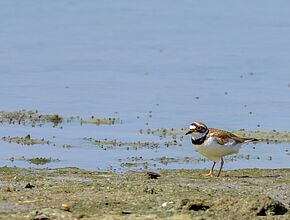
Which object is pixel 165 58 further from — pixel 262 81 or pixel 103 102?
pixel 103 102

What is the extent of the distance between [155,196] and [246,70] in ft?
49.2

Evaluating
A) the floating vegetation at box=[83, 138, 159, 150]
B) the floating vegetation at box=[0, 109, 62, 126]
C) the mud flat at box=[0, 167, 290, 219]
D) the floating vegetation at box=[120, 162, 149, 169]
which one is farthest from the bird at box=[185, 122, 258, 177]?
the floating vegetation at box=[0, 109, 62, 126]

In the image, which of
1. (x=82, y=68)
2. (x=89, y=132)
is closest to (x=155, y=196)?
(x=89, y=132)

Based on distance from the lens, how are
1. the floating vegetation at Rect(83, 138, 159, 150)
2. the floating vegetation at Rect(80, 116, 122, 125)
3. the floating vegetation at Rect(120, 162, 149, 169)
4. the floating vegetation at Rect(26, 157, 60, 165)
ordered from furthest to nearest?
the floating vegetation at Rect(80, 116, 122, 125), the floating vegetation at Rect(83, 138, 159, 150), the floating vegetation at Rect(26, 157, 60, 165), the floating vegetation at Rect(120, 162, 149, 169)

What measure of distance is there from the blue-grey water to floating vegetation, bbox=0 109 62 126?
0.35m

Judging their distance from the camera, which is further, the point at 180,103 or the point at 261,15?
the point at 261,15

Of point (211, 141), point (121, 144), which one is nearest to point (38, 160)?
point (121, 144)

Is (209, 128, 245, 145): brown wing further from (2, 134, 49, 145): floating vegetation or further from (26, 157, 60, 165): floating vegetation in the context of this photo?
(2, 134, 49, 145): floating vegetation

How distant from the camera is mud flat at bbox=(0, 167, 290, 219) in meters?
9.83

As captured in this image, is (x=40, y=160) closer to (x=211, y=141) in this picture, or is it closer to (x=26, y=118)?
(x=211, y=141)

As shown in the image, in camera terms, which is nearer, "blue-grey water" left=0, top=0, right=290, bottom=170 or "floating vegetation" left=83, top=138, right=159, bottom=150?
"floating vegetation" left=83, top=138, right=159, bottom=150

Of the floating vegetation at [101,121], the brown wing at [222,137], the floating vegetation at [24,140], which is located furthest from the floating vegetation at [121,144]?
the brown wing at [222,137]

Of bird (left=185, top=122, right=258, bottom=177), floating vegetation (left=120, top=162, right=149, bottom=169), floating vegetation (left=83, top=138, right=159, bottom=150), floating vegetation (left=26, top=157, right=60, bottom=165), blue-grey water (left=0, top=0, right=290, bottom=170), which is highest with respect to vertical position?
blue-grey water (left=0, top=0, right=290, bottom=170)

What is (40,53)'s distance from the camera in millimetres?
27219
